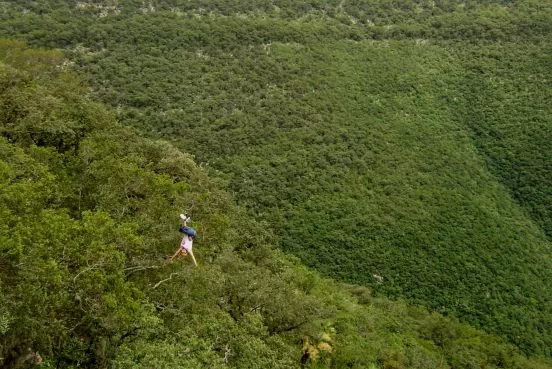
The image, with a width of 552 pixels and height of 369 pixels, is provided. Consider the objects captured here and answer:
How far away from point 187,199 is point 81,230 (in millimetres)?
10941

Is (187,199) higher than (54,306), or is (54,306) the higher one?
→ (54,306)

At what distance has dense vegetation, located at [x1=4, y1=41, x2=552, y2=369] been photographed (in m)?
20.1

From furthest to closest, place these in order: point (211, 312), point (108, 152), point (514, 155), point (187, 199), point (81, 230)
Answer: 1. point (514, 155)
2. point (108, 152)
3. point (187, 199)
4. point (211, 312)
5. point (81, 230)

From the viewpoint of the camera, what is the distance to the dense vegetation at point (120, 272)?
20.1 meters

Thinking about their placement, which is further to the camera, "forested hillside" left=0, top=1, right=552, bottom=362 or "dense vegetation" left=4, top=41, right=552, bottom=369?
"forested hillside" left=0, top=1, right=552, bottom=362

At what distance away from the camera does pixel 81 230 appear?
23.4 m

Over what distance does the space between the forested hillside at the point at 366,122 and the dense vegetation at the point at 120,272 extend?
20001 mm

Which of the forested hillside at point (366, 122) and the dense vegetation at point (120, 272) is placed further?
the forested hillside at point (366, 122)

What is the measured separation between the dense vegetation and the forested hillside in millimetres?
20001

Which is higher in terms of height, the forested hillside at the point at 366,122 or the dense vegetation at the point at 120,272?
the dense vegetation at the point at 120,272

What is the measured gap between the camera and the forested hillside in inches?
2667

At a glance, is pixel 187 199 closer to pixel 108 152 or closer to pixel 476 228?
pixel 108 152

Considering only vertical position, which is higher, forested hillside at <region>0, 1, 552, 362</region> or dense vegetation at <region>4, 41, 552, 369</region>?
dense vegetation at <region>4, 41, 552, 369</region>

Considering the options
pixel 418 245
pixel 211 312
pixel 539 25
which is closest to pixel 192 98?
pixel 418 245
